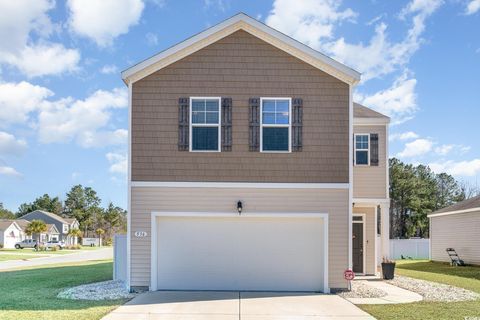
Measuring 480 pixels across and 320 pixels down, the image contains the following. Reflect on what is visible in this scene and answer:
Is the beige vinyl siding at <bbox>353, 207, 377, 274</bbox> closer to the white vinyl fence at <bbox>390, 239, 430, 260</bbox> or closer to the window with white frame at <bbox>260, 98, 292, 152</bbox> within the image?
the window with white frame at <bbox>260, 98, 292, 152</bbox>

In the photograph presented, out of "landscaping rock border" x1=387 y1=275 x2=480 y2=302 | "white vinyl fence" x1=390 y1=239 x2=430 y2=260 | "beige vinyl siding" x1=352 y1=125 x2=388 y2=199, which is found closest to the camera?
"landscaping rock border" x1=387 y1=275 x2=480 y2=302

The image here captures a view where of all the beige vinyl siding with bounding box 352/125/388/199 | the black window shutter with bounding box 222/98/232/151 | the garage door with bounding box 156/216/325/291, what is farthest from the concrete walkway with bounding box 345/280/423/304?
the black window shutter with bounding box 222/98/232/151

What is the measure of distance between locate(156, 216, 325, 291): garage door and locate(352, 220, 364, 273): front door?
4159mm

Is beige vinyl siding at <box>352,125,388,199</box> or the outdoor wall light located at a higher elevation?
beige vinyl siding at <box>352,125,388,199</box>

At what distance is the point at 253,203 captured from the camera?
42.4ft

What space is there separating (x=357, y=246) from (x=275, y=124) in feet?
20.4

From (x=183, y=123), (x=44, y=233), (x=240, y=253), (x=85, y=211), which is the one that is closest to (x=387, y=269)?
(x=240, y=253)

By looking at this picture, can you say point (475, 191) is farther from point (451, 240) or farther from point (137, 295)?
point (137, 295)

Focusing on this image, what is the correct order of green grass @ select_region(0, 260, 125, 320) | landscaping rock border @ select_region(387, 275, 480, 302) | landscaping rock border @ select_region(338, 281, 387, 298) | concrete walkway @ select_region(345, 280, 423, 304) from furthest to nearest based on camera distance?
landscaping rock border @ select_region(338, 281, 387, 298) < landscaping rock border @ select_region(387, 275, 480, 302) < concrete walkway @ select_region(345, 280, 423, 304) < green grass @ select_region(0, 260, 125, 320)

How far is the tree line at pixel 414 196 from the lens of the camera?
Result: 158 ft

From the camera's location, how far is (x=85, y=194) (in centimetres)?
8738

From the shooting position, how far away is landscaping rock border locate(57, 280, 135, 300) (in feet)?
38.9

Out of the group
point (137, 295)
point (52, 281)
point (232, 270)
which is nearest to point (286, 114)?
point (232, 270)

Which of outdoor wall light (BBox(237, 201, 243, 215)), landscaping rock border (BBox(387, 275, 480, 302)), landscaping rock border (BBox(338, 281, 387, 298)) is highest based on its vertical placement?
outdoor wall light (BBox(237, 201, 243, 215))
